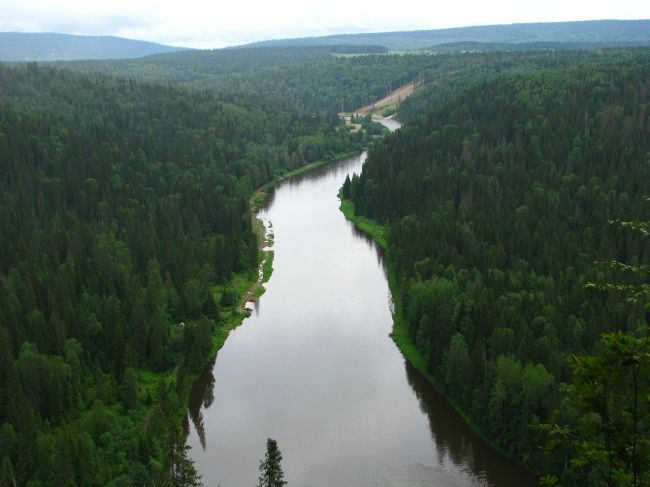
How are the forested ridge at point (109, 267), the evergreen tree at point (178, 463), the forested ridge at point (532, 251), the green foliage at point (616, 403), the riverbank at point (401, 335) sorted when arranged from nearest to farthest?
the green foliage at point (616, 403)
the forested ridge at point (532, 251)
the evergreen tree at point (178, 463)
the forested ridge at point (109, 267)
the riverbank at point (401, 335)

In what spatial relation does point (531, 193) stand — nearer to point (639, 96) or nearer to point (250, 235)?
point (250, 235)

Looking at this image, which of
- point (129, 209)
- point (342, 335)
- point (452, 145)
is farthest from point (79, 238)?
point (452, 145)

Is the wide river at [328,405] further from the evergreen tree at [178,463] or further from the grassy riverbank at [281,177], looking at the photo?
the grassy riverbank at [281,177]

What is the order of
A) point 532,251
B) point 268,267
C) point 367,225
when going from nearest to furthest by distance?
point 532,251 → point 268,267 → point 367,225

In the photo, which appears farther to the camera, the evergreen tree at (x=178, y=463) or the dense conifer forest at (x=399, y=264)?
the dense conifer forest at (x=399, y=264)

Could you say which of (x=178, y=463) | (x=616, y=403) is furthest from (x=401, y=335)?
(x=616, y=403)

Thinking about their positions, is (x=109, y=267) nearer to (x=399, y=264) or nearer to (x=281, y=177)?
(x=399, y=264)

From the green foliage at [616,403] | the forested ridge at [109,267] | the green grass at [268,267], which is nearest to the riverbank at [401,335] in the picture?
the green grass at [268,267]
